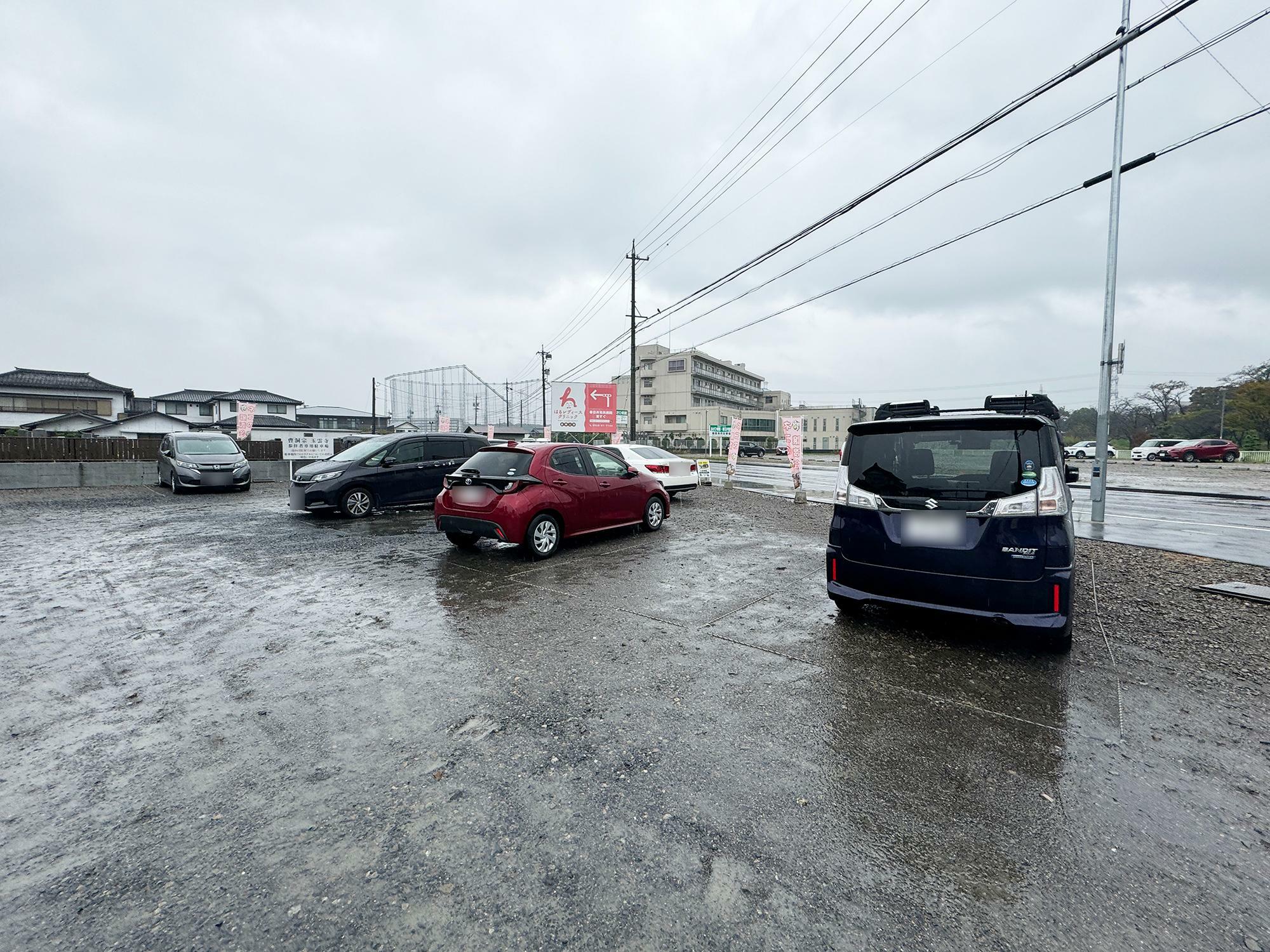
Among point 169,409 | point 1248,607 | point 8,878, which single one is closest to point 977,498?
point 1248,607

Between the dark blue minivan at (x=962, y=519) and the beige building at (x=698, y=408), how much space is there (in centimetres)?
7076

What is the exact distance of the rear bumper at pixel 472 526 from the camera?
264 inches

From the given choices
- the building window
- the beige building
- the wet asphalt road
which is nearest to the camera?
the wet asphalt road

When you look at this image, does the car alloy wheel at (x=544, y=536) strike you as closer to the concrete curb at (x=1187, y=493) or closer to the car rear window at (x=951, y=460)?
the car rear window at (x=951, y=460)

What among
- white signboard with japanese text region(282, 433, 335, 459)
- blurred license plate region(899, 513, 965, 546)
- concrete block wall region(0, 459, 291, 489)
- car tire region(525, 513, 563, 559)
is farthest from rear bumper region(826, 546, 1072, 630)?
concrete block wall region(0, 459, 291, 489)

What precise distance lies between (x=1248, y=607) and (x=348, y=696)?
7517 millimetres

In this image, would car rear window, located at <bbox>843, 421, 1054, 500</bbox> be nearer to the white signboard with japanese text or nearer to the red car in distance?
the white signboard with japanese text

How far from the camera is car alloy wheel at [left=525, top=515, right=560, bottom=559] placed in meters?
6.86

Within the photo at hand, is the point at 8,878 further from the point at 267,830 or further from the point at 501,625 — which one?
the point at 501,625

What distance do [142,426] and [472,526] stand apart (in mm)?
46434

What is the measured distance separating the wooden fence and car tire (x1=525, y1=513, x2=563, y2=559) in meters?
17.2

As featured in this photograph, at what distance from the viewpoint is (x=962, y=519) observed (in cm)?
377

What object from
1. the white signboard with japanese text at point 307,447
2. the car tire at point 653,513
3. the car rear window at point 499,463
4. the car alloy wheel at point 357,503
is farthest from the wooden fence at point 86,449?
the car tire at point 653,513

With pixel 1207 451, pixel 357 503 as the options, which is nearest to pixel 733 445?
pixel 357 503
